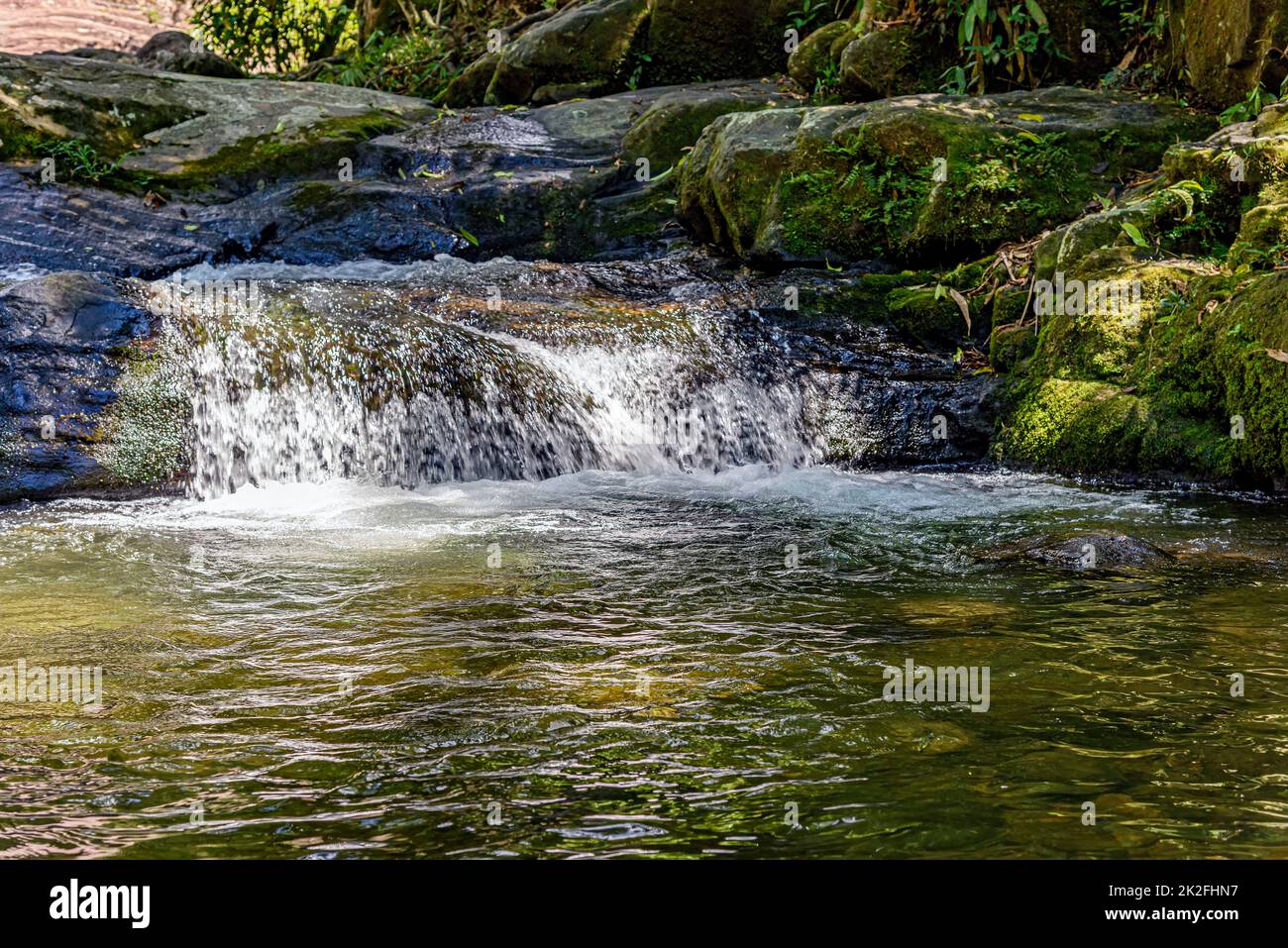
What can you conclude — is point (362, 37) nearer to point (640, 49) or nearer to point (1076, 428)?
point (640, 49)

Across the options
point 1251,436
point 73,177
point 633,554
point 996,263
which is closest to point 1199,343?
point 1251,436

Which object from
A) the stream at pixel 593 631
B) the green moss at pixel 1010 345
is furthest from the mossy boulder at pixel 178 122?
the green moss at pixel 1010 345

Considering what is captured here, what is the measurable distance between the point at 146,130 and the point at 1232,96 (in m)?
10.6

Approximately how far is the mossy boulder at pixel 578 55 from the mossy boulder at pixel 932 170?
4.72 m

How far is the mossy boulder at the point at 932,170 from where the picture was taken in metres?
9.65

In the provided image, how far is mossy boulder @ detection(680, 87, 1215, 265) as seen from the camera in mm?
9648

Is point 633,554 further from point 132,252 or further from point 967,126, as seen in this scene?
point 132,252

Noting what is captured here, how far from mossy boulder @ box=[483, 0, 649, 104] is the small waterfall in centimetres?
642

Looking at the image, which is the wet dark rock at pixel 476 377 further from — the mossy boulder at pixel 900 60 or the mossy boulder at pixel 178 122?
the mossy boulder at pixel 178 122

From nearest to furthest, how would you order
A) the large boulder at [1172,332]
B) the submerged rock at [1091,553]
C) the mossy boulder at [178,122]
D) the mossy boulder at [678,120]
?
the submerged rock at [1091,553] → the large boulder at [1172,332] → the mossy boulder at [178,122] → the mossy boulder at [678,120]

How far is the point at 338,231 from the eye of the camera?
11.5 metres

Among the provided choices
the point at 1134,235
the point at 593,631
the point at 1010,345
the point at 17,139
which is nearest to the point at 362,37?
the point at 17,139

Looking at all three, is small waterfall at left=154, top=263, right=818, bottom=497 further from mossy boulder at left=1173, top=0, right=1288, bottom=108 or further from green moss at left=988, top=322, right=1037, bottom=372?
mossy boulder at left=1173, top=0, right=1288, bottom=108

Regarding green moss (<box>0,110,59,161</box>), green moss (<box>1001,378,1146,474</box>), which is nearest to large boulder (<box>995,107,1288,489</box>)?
green moss (<box>1001,378,1146,474</box>)
